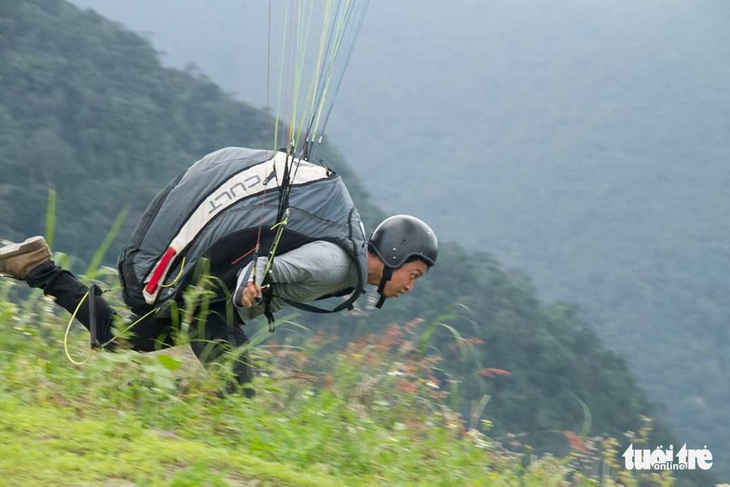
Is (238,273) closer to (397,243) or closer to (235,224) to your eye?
(235,224)

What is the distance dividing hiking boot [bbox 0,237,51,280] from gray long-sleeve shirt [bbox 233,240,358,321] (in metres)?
0.92

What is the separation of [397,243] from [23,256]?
1.57 meters

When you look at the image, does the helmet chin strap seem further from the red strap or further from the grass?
the red strap

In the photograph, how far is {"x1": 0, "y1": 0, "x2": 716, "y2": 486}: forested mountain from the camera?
2338 cm

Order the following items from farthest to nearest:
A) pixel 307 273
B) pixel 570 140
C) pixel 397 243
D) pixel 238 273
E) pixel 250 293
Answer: pixel 570 140 < pixel 397 243 < pixel 238 273 < pixel 307 273 < pixel 250 293

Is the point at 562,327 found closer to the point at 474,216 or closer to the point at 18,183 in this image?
the point at 18,183

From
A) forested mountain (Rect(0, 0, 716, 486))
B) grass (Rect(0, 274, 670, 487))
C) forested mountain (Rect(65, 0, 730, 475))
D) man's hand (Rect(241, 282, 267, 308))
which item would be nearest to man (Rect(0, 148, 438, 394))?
man's hand (Rect(241, 282, 267, 308))

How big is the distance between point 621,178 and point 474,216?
10.1 metres

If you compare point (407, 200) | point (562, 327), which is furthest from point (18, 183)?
point (407, 200)

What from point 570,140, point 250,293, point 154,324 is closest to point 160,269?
point 154,324

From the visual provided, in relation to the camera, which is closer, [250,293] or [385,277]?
[250,293]

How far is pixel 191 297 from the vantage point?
388 centimetres

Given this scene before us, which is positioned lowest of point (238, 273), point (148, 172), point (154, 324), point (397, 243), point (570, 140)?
point (154, 324)

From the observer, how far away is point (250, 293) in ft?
12.2
